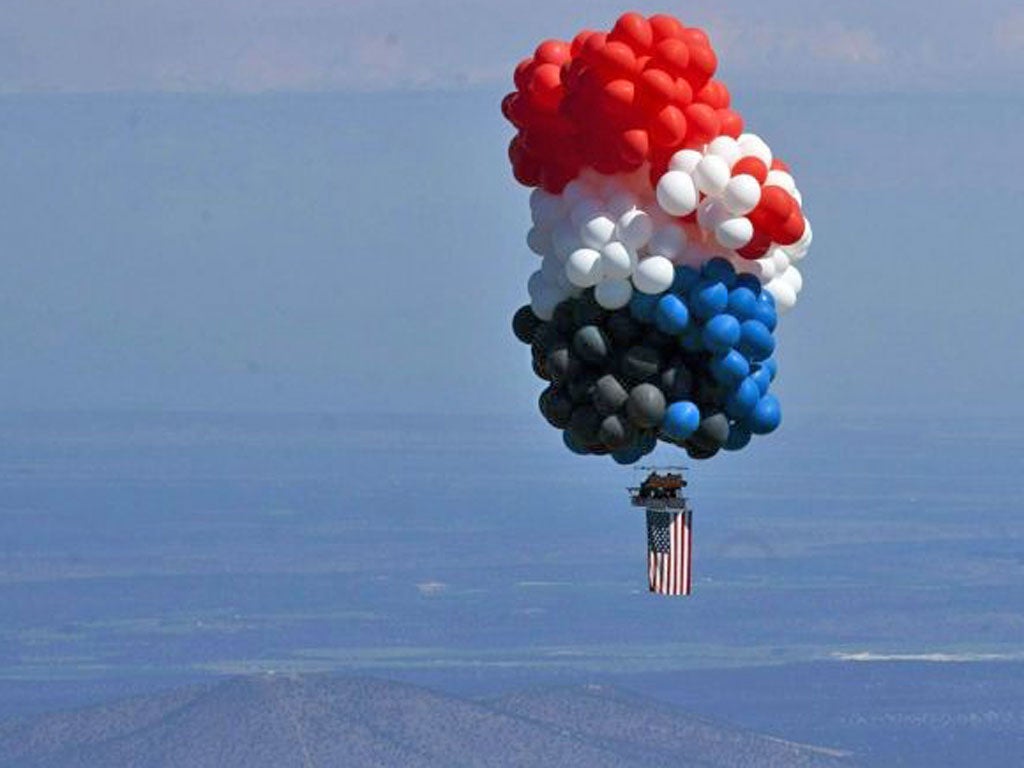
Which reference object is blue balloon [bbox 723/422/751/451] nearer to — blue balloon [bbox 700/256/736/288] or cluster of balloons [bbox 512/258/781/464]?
cluster of balloons [bbox 512/258/781/464]

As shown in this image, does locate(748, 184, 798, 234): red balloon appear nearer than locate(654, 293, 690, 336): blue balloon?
No

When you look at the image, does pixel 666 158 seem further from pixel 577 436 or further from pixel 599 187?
pixel 577 436

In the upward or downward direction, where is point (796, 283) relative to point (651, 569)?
upward

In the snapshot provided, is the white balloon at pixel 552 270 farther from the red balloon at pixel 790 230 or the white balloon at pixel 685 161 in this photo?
the red balloon at pixel 790 230

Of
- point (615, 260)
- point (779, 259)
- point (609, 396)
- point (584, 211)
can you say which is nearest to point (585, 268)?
point (615, 260)

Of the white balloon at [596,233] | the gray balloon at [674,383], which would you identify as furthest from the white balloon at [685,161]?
the gray balloon at [674,383]

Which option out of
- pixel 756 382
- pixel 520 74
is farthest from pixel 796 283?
pixel 520 74

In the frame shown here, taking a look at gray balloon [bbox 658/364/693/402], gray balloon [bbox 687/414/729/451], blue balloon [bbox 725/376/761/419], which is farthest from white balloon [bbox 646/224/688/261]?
gray balloon [bbox 687/414/729/451]
